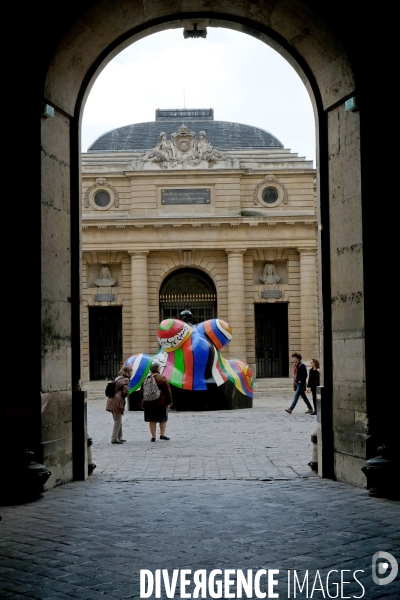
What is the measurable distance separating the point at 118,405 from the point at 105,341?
22.6 metres

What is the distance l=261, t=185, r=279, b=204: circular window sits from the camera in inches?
1500

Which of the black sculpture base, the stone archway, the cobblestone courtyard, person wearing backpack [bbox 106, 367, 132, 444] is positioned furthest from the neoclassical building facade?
the stone archway

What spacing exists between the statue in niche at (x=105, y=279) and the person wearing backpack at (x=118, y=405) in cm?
2247

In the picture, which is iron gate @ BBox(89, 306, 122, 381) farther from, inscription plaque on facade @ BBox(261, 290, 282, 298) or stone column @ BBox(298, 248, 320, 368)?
stone column @ BBox(298, 248, 320, 368)

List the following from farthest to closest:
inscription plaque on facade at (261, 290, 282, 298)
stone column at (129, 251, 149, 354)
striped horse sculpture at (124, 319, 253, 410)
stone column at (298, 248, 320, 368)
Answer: inscription plaque on facade at (261, 290, 282, 298) → stone column at (129, 251, 149, 354) → stone column at (298, 248, 320, 368) → striped horse sculpture at (124, 319, 253, 410)

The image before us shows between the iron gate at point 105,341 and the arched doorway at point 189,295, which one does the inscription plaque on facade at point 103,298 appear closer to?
the iron gate at point 105,341

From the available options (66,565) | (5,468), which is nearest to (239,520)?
(66,565)

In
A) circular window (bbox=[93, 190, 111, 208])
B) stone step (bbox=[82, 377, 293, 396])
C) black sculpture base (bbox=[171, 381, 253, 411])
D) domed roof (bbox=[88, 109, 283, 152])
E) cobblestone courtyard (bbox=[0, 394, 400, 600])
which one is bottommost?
stone step (bbox=[82, 377, 293, 396])

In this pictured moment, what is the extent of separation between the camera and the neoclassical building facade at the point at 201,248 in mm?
37188

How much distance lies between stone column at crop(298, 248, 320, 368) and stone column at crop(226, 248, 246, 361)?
111 inches

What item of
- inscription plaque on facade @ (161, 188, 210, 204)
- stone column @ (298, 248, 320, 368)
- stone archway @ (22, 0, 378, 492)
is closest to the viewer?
stone archway @ (22, 0, 378, 492)

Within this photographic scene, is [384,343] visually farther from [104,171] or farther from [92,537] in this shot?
[104,171]

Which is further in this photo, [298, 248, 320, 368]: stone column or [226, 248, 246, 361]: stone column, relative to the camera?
[298, 248, 320, 368]: stone column

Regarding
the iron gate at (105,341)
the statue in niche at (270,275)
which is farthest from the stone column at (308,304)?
the iron gate at (105,341)
